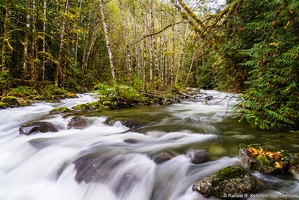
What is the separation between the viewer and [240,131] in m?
5.22

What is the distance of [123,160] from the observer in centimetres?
399

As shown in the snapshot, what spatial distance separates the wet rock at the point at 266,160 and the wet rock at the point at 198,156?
708 millimetres

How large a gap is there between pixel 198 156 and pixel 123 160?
4.75 feet

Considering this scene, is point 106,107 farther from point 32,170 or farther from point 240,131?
point 240,131

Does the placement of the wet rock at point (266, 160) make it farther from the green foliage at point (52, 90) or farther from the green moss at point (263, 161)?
the green foliage at point (52, 90)

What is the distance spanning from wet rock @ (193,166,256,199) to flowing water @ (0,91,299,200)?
19 cm

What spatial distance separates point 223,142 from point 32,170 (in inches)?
162

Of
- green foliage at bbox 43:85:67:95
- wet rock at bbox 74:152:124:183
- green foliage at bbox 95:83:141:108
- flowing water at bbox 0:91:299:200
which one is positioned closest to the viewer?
flowing water at bbox 0:91:299:200

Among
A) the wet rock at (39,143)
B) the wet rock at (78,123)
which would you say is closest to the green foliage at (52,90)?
the wet rock at (78,123)

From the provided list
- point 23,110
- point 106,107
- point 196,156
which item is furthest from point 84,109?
point 196,156

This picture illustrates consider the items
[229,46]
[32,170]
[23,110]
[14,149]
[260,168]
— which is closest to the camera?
[260,168]

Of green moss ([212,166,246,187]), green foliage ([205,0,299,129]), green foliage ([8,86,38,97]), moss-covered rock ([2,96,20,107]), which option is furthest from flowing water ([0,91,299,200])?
green foliage ([8,86,38,97])

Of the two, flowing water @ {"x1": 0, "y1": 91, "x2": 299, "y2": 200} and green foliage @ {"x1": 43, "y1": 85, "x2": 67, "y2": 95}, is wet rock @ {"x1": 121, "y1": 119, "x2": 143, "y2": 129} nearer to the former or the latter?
flowing water @ {"x1": 0, "y1": 91, "x2": 299, "y2": 200}

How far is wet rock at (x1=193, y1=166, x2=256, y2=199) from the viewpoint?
2578 millimetres
